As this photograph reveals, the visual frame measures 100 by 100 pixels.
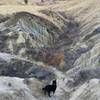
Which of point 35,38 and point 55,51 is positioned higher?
point 35,38

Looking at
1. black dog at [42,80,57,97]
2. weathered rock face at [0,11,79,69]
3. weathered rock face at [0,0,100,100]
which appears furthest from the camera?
weathered rock face at [0,11,79,69]

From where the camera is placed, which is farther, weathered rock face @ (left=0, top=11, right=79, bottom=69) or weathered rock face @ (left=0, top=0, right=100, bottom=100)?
weathered rock face @ (left=0, top=11, right=79, bottom=69)

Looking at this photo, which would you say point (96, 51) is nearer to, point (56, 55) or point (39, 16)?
point (56, 55)

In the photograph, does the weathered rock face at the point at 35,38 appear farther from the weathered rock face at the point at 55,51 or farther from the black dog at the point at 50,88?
the black dog at the point at 50,88

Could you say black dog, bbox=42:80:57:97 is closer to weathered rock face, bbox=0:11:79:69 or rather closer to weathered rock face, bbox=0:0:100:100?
weathered rock face, bbox=0:0:100:100

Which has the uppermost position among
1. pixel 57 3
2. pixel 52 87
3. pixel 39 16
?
pixel 52 87

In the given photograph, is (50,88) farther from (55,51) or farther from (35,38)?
(35,38)

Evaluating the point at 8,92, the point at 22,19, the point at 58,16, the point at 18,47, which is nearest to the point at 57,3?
the point at 58,16

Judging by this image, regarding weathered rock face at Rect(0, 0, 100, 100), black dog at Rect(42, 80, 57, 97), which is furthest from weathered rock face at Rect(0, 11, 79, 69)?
black dog at Rect(42, 80, 57, 97)

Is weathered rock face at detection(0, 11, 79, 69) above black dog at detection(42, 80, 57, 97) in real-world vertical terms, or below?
below

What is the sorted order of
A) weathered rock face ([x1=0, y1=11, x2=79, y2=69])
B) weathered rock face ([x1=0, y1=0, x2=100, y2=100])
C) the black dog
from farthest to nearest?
weathered rock face ([x1=0, y1=11, x2=79, y2=69])
weathered rock face ([x1=0, y1=0, x2=100, y2=100])
the black dog

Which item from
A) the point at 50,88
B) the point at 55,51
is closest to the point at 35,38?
the point at 55,51
